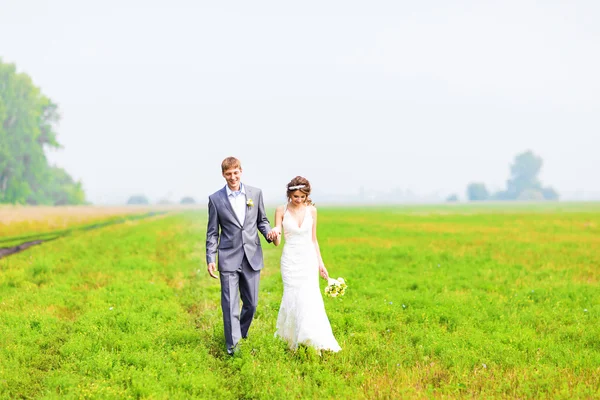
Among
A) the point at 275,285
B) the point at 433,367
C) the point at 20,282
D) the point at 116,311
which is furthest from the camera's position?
the point at 20,282

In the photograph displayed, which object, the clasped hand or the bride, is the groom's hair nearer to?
the bride

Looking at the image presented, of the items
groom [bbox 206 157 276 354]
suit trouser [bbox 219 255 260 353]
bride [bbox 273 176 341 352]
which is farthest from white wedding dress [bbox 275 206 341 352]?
suit trouser [bbox 219 255 260 353]

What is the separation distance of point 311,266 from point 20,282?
11284 millimetres

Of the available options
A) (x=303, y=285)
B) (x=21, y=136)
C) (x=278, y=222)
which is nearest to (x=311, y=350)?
(x=303, y=285)

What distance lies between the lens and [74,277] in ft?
48.9

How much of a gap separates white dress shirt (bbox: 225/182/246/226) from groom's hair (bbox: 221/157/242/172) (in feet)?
1.19

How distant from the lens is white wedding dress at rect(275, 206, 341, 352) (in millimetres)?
7344

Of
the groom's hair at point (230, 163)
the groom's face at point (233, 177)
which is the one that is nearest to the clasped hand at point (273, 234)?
the groom's face at point (233, 177)

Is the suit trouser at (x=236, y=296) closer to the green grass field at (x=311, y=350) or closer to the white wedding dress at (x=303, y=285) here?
the green grass field at (x=311, y=350)

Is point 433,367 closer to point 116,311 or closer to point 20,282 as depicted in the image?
point 116,311

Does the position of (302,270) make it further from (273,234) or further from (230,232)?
(230,232)

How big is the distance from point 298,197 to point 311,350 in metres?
2.36

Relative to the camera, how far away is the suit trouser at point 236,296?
7.30 m

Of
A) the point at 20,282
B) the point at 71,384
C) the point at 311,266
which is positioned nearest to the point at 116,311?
the point at 71,384
